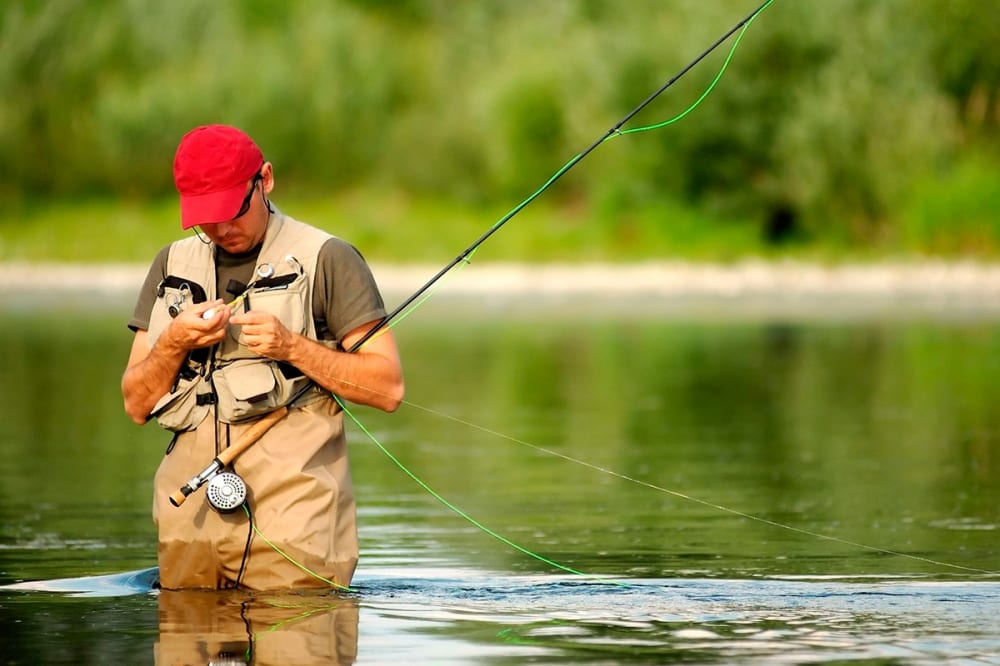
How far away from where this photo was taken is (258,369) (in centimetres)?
532

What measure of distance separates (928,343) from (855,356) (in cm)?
187

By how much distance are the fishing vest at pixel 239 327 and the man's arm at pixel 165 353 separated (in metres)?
Result: 0.04

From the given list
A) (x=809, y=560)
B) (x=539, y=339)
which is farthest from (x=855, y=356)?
(x=809, y=560)

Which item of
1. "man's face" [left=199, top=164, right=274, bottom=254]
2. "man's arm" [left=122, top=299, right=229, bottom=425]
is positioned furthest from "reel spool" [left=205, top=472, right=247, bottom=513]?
"man's face" [left=199, top=164, right=274, bottom=254]

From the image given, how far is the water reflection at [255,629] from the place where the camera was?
518 cm

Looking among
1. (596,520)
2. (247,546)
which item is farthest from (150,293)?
(596,520)

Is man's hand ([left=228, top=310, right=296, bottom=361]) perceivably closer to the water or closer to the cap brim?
the cap brim

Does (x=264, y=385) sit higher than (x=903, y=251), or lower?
lower

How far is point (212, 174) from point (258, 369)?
0.54m

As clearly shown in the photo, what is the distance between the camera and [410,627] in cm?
568

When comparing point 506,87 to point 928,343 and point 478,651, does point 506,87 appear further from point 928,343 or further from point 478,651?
point 478,651

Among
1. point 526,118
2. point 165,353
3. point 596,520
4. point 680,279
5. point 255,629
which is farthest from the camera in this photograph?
point 526,118

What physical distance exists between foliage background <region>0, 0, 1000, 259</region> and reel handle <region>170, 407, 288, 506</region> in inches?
972

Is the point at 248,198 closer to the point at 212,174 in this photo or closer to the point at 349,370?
the point at 212,174
